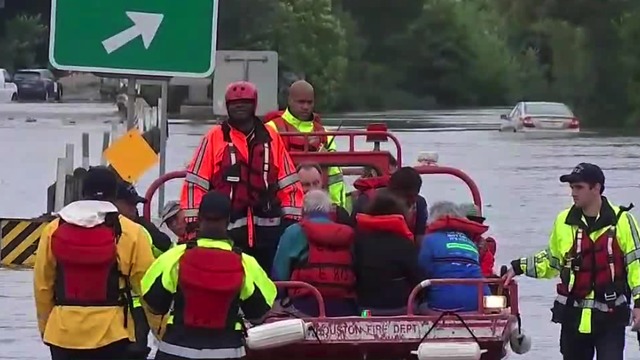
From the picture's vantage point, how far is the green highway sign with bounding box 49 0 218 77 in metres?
11.7

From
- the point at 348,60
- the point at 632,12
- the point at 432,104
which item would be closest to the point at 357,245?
the point at 632,12

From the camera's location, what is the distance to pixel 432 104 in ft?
300

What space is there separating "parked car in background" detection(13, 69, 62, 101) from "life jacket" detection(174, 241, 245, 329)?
230ft

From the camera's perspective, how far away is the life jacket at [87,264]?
811 centimetres

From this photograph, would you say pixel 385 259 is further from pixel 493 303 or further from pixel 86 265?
pixel 86 265

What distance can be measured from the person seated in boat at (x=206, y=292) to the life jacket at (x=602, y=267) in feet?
8.16

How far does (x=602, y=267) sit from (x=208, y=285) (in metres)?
2.91

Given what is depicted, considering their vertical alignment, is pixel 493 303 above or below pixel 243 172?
below

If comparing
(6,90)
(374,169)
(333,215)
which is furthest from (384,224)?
(6,90)

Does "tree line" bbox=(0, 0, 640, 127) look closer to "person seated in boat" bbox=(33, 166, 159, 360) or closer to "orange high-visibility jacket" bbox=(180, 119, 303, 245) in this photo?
"orange high-visibility jacket" bbox=(180, 119, 303, 245)

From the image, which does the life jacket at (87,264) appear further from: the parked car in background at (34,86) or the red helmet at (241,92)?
the parked car in background at (34,86)

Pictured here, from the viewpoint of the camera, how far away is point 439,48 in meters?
91.1

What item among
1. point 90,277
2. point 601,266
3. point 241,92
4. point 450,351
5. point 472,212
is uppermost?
point 241,92

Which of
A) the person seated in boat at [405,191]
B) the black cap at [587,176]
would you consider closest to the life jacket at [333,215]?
the person seated in boat at [405,191]
